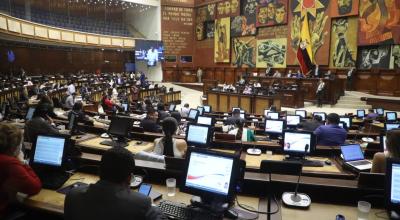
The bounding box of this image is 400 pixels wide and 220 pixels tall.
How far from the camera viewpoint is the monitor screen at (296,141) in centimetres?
439

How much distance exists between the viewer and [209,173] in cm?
246

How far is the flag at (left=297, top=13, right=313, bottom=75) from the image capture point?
17.0 m

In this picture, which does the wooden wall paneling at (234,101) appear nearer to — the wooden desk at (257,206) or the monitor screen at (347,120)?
the monitor screen at (347,120)

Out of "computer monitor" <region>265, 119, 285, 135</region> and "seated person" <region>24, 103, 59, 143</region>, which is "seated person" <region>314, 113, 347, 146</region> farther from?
"seated person" <region>24, 103, 59, 143</region>

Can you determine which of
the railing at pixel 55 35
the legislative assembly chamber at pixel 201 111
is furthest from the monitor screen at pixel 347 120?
the railing at pixel 55 35

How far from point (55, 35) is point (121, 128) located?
14.8m

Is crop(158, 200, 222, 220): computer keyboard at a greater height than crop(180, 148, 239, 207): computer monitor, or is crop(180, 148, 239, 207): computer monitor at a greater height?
crop(180, 148, 239, 207): computer monitor

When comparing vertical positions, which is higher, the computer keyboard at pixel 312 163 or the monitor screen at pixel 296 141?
the monitor screen at pixel 296 141

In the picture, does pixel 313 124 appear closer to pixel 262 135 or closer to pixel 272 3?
pixel 262 135

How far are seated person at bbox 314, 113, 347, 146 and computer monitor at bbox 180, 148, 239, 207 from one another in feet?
11.6

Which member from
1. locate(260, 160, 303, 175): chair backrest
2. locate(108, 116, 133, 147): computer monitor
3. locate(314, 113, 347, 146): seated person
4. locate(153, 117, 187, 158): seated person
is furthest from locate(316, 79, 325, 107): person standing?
locate(260, 160, 303, 175): chair backrest

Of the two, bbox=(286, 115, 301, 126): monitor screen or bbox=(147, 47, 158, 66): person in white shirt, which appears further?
bbox=(147, 47, 158, 66): person in white shirt

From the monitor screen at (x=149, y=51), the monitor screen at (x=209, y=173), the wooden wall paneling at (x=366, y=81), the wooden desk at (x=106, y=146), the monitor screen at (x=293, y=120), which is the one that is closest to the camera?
the monitor screen at (x=209, y=173)

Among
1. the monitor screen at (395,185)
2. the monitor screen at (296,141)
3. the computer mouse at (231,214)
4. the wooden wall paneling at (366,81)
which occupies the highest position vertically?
the wooden wall paneling at (366,81)
